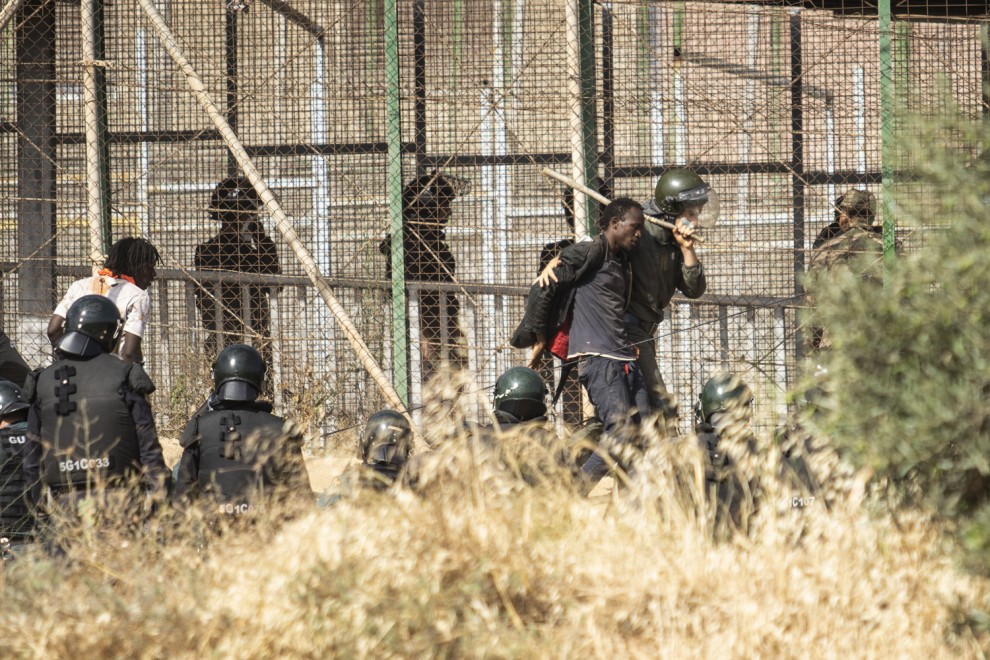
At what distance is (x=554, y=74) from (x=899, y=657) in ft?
18.8

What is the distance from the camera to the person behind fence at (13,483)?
5770 mm

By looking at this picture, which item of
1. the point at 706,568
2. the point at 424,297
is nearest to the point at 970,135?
the point at 706,568

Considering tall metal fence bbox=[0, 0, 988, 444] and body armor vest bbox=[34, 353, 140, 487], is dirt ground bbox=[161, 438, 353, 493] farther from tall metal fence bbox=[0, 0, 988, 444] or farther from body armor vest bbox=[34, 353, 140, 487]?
body armor vest bbox=[34, 353, 140, 487]

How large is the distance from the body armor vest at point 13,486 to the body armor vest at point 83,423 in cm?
30

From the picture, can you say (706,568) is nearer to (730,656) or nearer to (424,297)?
(730,656)

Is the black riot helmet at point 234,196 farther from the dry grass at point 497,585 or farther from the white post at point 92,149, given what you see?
the dry grass at point 497,585

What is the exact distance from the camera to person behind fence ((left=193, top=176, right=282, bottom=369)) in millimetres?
9453

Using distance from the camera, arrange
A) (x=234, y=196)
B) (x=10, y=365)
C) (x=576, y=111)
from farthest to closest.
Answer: (x=234, y=196) < (x=576, y=111) < (x=10, y=365)

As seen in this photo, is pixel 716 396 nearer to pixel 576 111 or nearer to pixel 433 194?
pixel 576 111

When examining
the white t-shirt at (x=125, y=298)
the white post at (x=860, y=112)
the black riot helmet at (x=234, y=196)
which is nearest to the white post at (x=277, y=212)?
the white t-shirt at (x=125, y=298)

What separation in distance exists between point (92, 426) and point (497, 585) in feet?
7.01

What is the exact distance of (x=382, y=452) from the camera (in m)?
5.90

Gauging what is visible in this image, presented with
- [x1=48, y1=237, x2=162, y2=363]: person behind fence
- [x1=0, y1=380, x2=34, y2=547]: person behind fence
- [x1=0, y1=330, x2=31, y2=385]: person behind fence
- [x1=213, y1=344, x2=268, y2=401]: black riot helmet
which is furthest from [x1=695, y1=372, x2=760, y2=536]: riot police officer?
[x1=0, y1=330, x2=31, y2=385]: person behind fence

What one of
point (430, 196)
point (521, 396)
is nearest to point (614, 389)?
point (521, 396)
